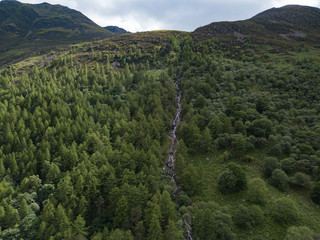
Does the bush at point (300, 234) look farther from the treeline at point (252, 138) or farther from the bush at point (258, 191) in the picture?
the bush at point (258, 191)

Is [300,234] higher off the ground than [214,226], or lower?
Answer: higher

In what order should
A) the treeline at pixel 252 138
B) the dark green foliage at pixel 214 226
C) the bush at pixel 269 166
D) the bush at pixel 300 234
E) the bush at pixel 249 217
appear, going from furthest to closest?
the bush at pixel 269 166 → the treeline at pixel 252 138 → the bush at pixel 249 217 → the dark green foliage at pixel 214 226 → the bush at pixel 300 234

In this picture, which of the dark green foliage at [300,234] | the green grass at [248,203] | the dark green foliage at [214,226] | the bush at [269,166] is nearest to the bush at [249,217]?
the green grass at [248,203]

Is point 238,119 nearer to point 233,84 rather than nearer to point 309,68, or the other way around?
point 233,84

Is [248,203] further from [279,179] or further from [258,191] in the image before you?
[279,179]

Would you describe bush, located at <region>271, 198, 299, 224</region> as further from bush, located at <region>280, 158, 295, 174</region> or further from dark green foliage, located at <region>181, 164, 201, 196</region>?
dark green foliage, located at <region>181, 164, 201, 196</region>

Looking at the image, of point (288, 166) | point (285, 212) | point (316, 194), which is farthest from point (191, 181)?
point (316, 194)
